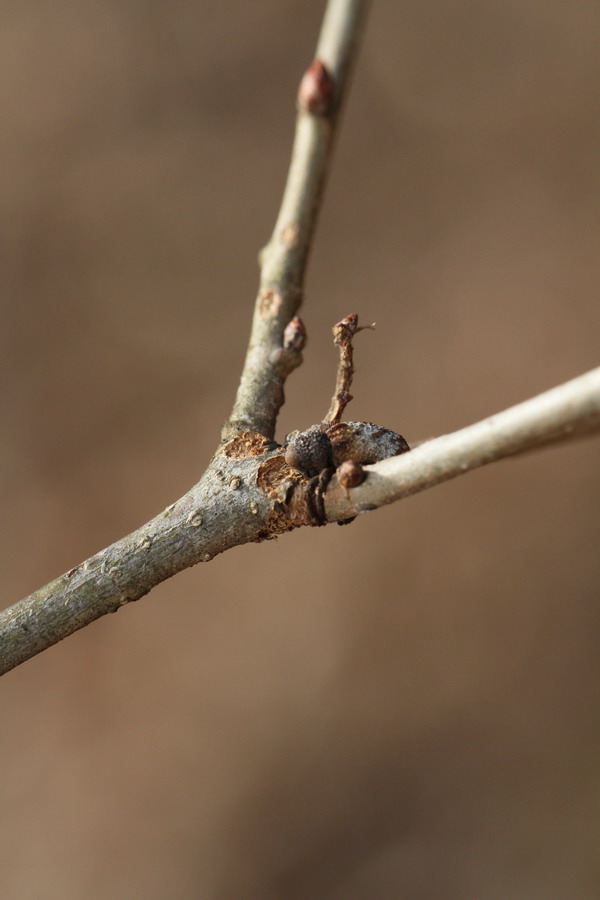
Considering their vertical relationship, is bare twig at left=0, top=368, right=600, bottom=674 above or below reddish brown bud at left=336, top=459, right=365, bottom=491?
above

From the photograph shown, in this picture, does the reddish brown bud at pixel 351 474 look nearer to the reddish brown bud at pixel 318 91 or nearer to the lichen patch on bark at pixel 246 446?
the lichen patch on bark at pixel 246 446

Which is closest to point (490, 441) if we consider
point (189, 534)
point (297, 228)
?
point (189, 534)

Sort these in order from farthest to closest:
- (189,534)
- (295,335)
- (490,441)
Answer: (295,335), (189,534), (490,441)

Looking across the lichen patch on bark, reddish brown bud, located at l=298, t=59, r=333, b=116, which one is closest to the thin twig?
the lichen patch on bark

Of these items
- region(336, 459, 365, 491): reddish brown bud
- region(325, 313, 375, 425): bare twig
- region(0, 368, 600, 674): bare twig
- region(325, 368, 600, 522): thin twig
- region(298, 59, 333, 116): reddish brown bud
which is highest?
region(298, 59, 333, 116): reddish brown bud

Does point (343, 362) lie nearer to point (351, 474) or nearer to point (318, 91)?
point (351, 474)

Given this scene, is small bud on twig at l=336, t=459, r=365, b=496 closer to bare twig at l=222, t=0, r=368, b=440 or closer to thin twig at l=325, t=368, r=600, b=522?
thin twig at l=325, t=368, r=600, b=522

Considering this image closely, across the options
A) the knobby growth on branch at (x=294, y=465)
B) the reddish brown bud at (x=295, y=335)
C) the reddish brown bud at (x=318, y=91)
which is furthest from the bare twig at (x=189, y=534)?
the reddish brown bud at (x=318, y=91)
